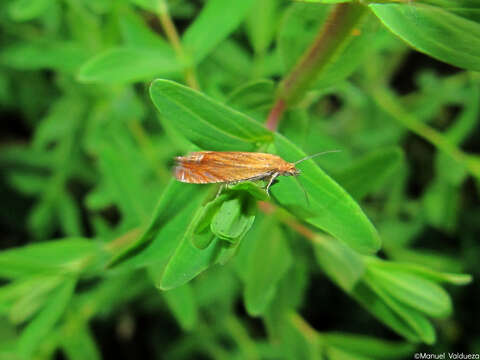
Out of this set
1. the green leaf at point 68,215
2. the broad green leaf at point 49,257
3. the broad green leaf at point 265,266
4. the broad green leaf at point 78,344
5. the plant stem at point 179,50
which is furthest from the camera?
the green leaf at point 68,215

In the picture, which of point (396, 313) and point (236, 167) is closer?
point (236, 167)

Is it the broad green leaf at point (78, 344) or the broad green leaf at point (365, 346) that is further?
the broad green leaf at point (78, 344)

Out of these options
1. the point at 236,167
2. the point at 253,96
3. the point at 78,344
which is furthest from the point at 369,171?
the point at 78,344

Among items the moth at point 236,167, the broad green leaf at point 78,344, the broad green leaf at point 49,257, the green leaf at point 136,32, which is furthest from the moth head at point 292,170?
the broad green leaf at point 78,344

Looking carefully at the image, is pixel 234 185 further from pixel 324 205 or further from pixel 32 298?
pixel 32 298

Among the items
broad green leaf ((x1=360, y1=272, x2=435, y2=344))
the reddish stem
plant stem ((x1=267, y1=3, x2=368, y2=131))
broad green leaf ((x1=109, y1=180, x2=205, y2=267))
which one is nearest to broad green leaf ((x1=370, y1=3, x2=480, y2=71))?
plant stem ((x1=267, y1=3, x2=368, y2=131))

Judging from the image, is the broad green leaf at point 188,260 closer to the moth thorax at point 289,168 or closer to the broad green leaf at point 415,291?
the moth thorax at point 289,168

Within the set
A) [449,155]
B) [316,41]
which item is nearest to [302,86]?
[316,41]
